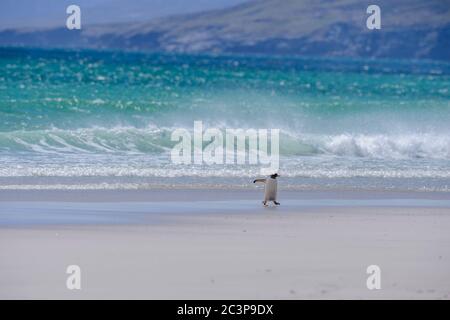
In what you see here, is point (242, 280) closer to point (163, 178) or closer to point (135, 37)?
point (163, 178)

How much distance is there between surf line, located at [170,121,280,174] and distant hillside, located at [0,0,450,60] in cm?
9063

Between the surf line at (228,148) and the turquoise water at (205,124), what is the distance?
0.81ft

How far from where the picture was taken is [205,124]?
Result: 27.9 metres

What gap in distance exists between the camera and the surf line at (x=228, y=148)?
18969 millimetres

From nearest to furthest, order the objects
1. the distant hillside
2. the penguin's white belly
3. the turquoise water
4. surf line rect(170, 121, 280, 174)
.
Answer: the penguin's white belly
the turquoise water
surf line rect(170, 121, 280, 174)
the distant hillside

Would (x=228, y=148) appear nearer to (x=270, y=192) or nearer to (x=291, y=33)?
(x=270, y=192)

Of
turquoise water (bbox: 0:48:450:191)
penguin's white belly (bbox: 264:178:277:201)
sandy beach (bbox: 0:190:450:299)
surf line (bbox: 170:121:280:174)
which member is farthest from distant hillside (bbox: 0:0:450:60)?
sandy beach (bbox: 0:190:450:299)

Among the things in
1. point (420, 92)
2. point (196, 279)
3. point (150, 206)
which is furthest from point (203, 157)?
point (420, 92)

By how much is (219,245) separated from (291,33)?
13156 centimetres

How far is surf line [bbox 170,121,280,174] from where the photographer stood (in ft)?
62.2
